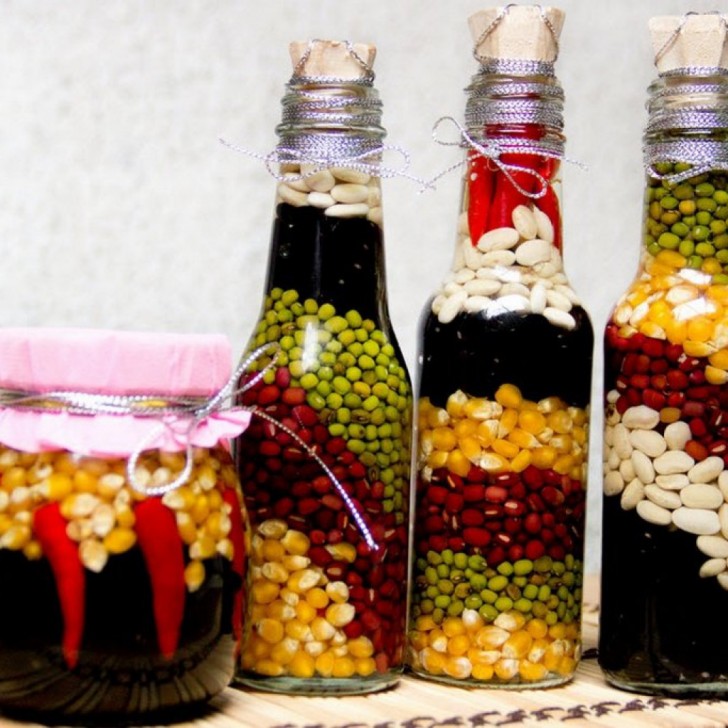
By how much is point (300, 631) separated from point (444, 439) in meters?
0.14

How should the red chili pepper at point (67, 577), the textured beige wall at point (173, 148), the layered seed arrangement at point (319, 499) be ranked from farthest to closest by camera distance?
the textured beige wall at point (173, 148) < the layered seed arrangement at point (319, 499) < the red chili pepper at point (67, 577)

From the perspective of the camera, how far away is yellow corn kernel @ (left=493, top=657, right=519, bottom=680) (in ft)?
2.83

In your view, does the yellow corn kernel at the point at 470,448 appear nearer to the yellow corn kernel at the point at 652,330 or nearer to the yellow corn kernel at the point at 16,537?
the yellow corn kernel at the point at 652,330

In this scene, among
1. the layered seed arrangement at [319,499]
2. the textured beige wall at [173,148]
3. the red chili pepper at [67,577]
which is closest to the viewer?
the red chili pepper at [67,577]

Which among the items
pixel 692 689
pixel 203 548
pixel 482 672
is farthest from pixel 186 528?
pixel 692 689

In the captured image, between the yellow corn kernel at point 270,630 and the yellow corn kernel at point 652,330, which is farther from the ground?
the yellow corn kernel at point 652,330

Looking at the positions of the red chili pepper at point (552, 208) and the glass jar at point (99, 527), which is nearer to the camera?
the glass jar at point (99, 527)

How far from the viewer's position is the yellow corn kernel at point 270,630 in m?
0.84

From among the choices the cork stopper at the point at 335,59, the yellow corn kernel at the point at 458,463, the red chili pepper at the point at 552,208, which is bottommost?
the yellow corn kernel at the point at 458,463

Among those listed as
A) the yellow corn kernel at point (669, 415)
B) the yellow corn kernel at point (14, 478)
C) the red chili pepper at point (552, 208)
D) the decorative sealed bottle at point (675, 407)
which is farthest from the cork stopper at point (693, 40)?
the yellow corn kernel at point (14, 478)

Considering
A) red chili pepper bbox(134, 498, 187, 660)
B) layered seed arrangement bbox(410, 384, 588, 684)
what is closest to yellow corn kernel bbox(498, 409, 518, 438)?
layered seed arrangement bbox(410, 384, 588, 684)

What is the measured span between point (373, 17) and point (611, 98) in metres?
0.26

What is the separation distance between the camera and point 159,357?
2.45 ft

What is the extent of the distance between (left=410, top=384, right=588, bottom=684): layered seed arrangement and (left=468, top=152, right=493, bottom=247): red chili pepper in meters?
0.10
